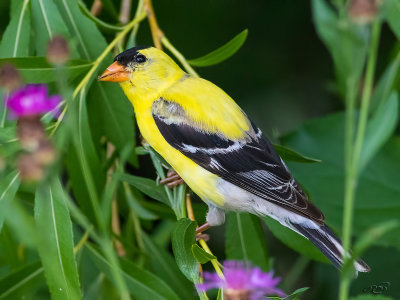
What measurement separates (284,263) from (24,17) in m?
1.95

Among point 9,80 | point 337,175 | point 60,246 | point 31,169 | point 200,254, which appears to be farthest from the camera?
point 337,175

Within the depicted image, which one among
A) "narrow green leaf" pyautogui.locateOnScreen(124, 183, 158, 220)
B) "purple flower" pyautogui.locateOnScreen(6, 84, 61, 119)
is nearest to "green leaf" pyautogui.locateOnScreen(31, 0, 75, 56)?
"narrow green leaf" pyautogui.locateOnScreen(124, 183, 158, 220)

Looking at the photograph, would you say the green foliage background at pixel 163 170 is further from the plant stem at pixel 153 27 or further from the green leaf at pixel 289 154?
the plant stem at pixel 153 27

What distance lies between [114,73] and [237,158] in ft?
1.42

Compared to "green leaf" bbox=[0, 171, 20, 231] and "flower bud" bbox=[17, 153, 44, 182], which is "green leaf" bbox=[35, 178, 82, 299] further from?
"flower bud" bbox=[17, 153, 44, 182]

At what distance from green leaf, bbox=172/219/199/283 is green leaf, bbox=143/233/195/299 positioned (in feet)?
2.00

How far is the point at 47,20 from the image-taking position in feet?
6.32

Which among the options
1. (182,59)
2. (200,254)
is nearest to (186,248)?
(200,254)

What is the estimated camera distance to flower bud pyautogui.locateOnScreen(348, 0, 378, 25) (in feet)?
2.88

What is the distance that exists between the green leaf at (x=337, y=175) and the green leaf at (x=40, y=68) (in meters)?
0.98

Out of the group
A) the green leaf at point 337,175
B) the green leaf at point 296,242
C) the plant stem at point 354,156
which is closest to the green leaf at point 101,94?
the green leaf at point 296,242

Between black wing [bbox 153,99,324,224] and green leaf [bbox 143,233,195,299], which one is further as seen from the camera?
green leaf [bbox 143,233,195,299]

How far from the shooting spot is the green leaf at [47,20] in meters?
1.92

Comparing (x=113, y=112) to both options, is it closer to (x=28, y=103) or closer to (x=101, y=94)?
(x=101, y=94)
